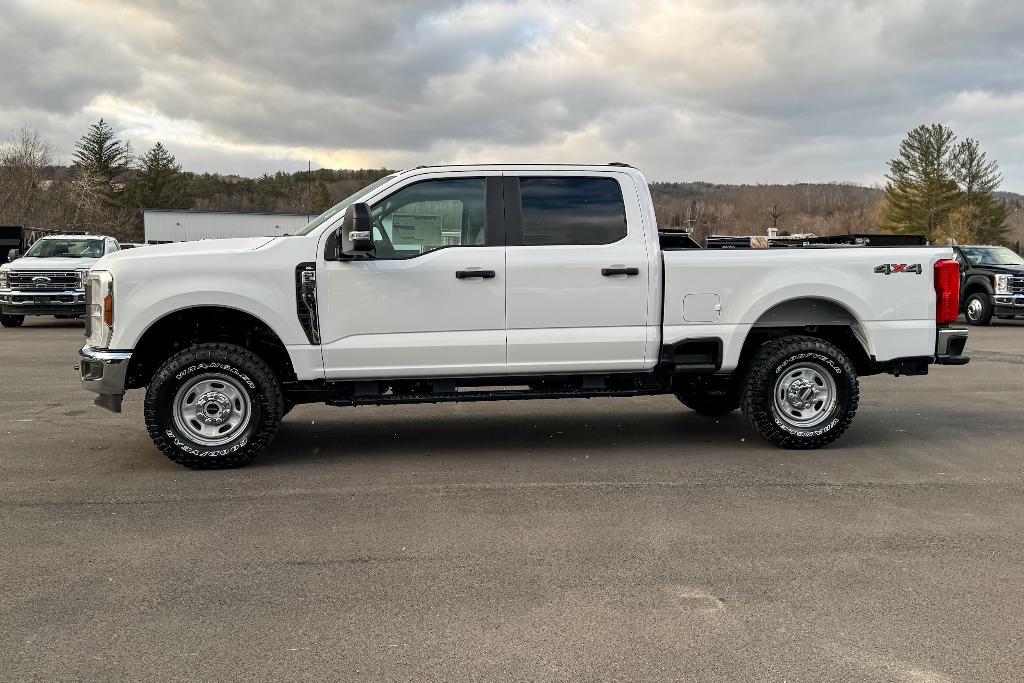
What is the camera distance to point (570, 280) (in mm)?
6816

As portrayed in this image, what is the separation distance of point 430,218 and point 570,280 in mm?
1148

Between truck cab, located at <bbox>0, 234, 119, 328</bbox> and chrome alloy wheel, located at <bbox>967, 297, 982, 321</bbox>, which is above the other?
truck cab, located at <bbox>0, 234, 119, 328</bbox>

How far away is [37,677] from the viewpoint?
333 cm

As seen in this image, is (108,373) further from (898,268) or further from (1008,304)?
(1008,304)

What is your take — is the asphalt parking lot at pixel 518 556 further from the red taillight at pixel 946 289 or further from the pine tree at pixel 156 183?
the pine tree at pixel 156 183

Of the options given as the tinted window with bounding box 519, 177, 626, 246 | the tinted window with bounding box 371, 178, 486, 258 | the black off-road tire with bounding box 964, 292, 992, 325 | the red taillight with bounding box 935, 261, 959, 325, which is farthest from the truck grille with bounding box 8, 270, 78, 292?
the black off-road tire with bounding box 964, 292, 992, 325

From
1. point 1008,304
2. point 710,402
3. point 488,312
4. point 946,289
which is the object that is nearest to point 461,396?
point 488,312

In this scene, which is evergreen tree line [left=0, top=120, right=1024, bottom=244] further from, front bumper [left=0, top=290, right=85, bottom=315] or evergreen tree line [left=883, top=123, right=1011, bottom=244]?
front bumper [left=0, top=290, right=85, bottom=315]

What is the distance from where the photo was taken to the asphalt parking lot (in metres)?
3.51

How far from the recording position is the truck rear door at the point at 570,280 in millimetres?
6797

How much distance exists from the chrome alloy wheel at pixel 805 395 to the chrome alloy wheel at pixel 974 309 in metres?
16.5

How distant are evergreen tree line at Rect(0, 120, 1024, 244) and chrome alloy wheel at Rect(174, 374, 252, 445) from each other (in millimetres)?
33936

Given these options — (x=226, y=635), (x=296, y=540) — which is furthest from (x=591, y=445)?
(x=226, y=635)

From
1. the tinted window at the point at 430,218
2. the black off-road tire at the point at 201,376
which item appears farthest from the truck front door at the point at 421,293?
the black off-road tire at the point at 201,376
